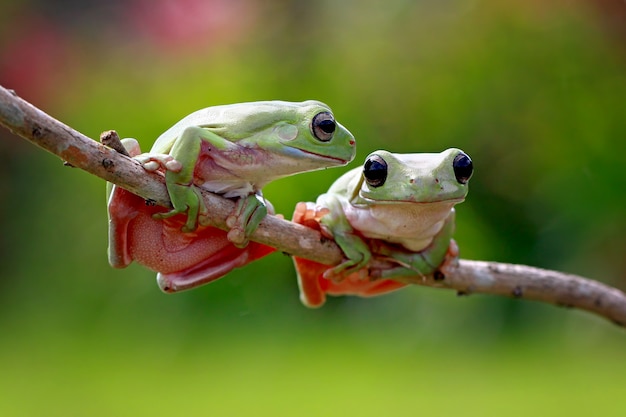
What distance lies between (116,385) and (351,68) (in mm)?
1960

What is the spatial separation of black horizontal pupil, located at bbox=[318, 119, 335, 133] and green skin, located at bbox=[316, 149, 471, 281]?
0.37ft

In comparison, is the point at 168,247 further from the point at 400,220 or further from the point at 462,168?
the point at 462,168

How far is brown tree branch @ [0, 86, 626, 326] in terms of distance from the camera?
1101 mm

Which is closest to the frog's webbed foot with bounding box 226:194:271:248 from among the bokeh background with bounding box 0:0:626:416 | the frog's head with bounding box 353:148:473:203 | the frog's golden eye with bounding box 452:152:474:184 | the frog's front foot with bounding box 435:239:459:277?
the frog's head with bounding box 353:148:473:203

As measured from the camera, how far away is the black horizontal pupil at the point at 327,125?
1.31 metres

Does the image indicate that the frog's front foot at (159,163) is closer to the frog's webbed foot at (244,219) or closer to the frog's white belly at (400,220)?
the frog's webbed foot at (244,219)

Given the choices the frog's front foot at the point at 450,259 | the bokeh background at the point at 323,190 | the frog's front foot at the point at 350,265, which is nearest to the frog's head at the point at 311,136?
the frog's front foot at the point at 350,265

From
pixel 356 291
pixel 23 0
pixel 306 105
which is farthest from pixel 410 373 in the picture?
pixel 23 0

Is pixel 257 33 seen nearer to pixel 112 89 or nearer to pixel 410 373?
pixel 112 89

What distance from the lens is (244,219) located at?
1.29 meters

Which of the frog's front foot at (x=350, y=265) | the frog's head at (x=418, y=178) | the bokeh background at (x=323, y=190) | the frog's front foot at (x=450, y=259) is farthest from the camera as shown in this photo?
the bokeh background at (x=323, y=190)

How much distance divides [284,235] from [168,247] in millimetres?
207

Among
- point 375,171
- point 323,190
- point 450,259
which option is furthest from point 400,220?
point 323,190

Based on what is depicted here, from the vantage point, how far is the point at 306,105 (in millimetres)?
1347
